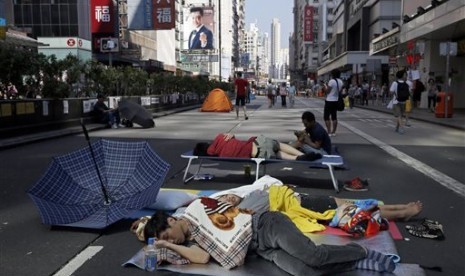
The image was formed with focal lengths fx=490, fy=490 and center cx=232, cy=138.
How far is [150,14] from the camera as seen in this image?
36.1 m

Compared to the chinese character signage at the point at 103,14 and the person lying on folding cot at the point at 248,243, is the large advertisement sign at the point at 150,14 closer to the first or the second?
the chinese character signage at the point at 103,14

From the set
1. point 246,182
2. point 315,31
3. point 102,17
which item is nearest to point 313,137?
point 246,182

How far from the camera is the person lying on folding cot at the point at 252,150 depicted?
24.2ft

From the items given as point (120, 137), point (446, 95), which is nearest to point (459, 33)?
point (446, 95)

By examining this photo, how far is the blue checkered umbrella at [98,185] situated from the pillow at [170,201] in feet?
0.47

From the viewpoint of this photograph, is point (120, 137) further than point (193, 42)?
No

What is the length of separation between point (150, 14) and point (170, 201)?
32.4 metres

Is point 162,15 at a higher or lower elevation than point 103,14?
lower

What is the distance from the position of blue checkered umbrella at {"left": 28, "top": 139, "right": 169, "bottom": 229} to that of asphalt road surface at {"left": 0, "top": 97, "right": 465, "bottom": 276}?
0.17 metres

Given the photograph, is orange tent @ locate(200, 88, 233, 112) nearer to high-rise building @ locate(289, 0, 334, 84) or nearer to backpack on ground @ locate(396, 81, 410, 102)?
backpack on ground @ locate(396, 81, 410, 102)

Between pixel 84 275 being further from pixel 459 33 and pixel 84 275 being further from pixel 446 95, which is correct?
pixel 459 33

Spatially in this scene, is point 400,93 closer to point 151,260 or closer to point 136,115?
point 136,115

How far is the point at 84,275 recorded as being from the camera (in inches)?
157

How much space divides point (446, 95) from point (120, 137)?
14.8 m
